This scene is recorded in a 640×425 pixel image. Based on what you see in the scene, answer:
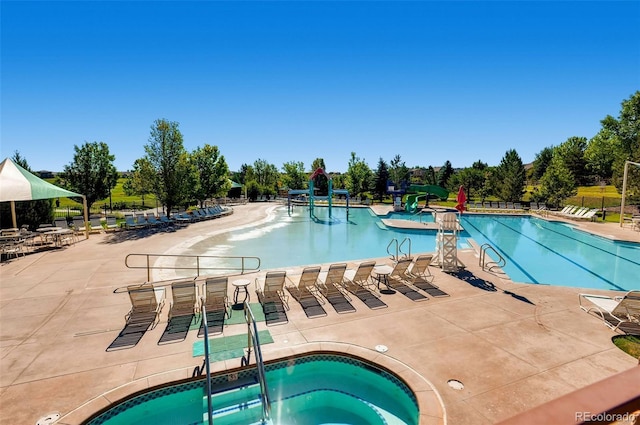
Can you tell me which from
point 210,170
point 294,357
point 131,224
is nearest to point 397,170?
point 210,170

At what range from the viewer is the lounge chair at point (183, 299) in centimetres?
811

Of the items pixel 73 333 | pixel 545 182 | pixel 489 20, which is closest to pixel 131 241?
pixel 73 333

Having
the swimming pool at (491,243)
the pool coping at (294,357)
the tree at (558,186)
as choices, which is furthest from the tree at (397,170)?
the pool coping at (294,357)

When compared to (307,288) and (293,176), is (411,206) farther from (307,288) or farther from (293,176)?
(293,176)

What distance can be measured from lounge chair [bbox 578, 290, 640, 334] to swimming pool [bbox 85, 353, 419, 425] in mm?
5674

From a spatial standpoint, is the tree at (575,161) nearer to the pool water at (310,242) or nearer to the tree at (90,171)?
the pool water at (310,242)

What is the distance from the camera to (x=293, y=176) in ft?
171

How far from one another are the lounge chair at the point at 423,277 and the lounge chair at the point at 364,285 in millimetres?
1404

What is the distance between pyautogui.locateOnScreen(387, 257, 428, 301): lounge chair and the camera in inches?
379

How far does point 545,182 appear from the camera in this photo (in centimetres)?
3381

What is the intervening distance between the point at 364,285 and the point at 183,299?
5.24 m

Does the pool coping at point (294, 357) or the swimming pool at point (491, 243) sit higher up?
the pool coping at point (294, 357)

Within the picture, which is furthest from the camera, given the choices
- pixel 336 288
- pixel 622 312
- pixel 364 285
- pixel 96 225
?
pixel 96 225

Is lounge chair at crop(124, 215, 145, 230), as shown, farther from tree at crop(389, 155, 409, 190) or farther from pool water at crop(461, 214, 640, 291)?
tree at crop(389, 155, 409, 190)
